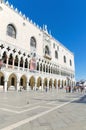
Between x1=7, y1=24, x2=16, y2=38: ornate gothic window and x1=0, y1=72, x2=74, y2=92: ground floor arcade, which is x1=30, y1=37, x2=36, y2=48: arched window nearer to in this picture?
x1=7, y1=24, x2=16, y2=38: ornate gothic window

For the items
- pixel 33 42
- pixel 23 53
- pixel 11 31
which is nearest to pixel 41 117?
pixel 11 31

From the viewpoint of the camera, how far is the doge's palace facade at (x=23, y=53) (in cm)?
2731

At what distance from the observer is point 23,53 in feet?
106

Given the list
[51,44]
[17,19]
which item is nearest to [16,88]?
[17,19]

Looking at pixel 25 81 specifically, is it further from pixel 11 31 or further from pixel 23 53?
pixel 11 31

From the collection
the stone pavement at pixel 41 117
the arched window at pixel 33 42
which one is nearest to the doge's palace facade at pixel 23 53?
the arched window at pixel 33 42

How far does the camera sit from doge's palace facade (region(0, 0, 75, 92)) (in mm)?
27312

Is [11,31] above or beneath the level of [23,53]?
above

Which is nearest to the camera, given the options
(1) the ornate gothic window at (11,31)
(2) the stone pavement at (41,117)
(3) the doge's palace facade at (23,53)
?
(2) the stone pavement at (41,117)

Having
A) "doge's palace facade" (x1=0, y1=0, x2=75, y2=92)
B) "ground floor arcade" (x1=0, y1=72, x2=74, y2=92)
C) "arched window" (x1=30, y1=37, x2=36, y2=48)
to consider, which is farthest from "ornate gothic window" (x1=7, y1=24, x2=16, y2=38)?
"ground floor arcade" (x1=0, y1=72, x2=74, y2=92)

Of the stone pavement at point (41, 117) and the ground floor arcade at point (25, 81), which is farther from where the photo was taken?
the ground floor arcade at point (25, 81)

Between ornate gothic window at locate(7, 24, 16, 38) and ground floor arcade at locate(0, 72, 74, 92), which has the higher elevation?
ornate gothic window at locate(7, 24, 16, 38)

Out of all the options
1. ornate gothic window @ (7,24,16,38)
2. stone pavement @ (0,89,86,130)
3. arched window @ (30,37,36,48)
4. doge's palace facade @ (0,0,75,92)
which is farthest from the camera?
arched window @ (30,37,36,48)

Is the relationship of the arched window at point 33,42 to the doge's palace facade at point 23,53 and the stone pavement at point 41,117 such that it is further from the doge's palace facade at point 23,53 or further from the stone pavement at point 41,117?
the stone pavement at point 41,117
